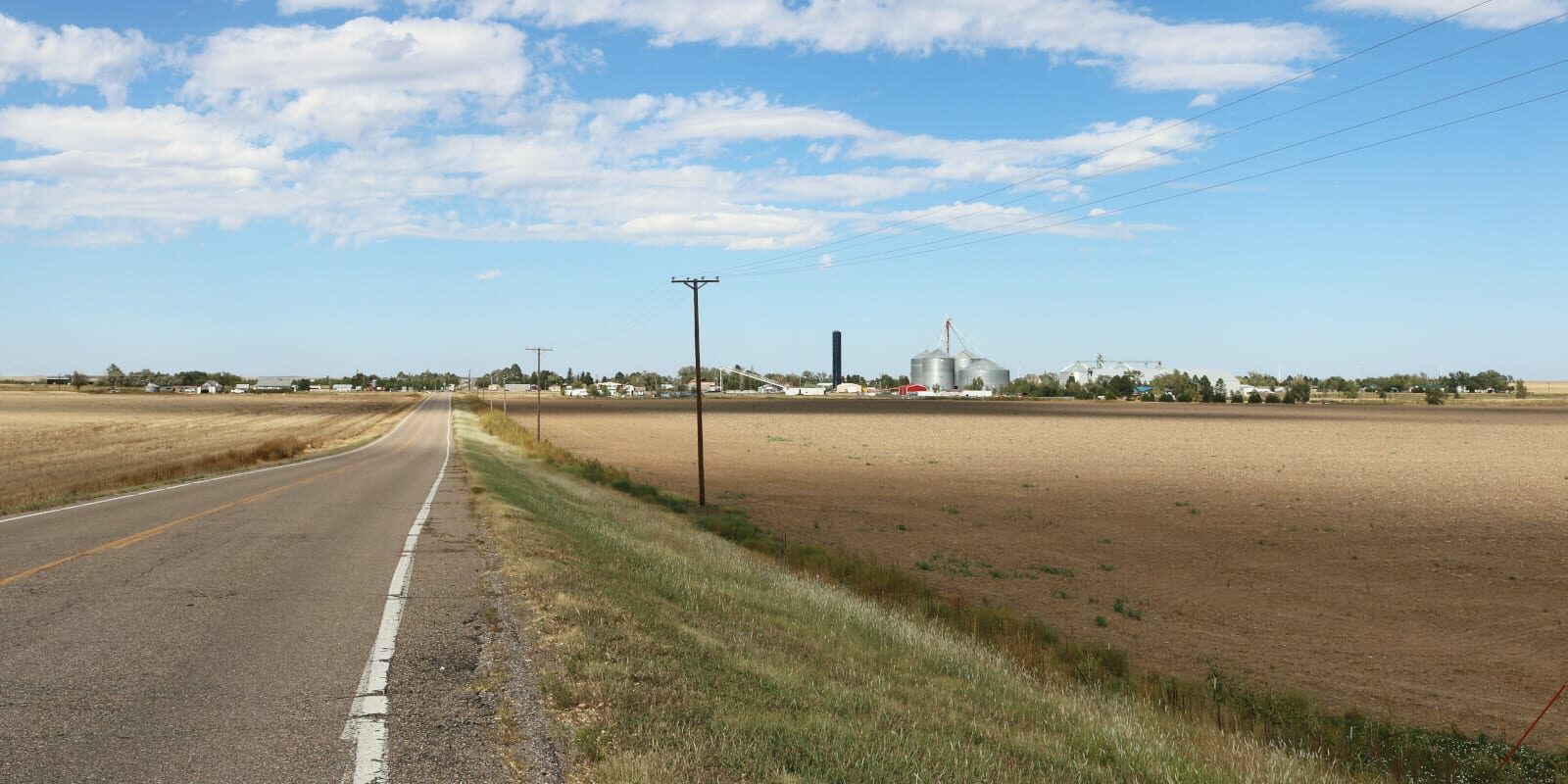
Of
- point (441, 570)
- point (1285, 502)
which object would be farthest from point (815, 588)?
point (1285, 502)

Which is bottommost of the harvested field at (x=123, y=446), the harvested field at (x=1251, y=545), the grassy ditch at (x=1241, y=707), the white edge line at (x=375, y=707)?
the harvested field at (x=1251, y=545)

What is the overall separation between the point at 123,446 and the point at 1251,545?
62.8 meters

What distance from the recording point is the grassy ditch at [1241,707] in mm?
10758

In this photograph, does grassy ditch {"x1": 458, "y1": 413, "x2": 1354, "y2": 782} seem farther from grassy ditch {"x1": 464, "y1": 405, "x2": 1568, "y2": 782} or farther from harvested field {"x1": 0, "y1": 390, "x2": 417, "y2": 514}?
harvested field {"x1": 0, "y1": 390, "x2": 417, "y2": 514}

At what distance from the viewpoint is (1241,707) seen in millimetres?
12539

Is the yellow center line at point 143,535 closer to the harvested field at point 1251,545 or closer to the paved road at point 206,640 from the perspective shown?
the paved road at point 206,640

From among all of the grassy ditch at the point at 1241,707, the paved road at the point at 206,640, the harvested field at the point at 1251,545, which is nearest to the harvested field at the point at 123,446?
the paved road at the point at 206,640

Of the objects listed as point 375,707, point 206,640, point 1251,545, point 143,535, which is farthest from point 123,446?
point 375,707

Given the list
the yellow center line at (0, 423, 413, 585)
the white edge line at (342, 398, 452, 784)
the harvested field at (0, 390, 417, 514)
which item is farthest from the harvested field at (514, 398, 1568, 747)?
the harvested field at (0, 390, 417, 514)

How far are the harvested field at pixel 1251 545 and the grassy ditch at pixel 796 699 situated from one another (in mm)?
5743

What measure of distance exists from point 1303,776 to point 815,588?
8.49 meters

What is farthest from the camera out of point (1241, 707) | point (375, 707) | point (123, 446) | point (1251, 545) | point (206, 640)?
point (123, 446)

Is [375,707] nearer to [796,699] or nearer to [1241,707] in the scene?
[796,699]

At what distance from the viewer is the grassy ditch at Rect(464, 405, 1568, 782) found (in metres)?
10.8
